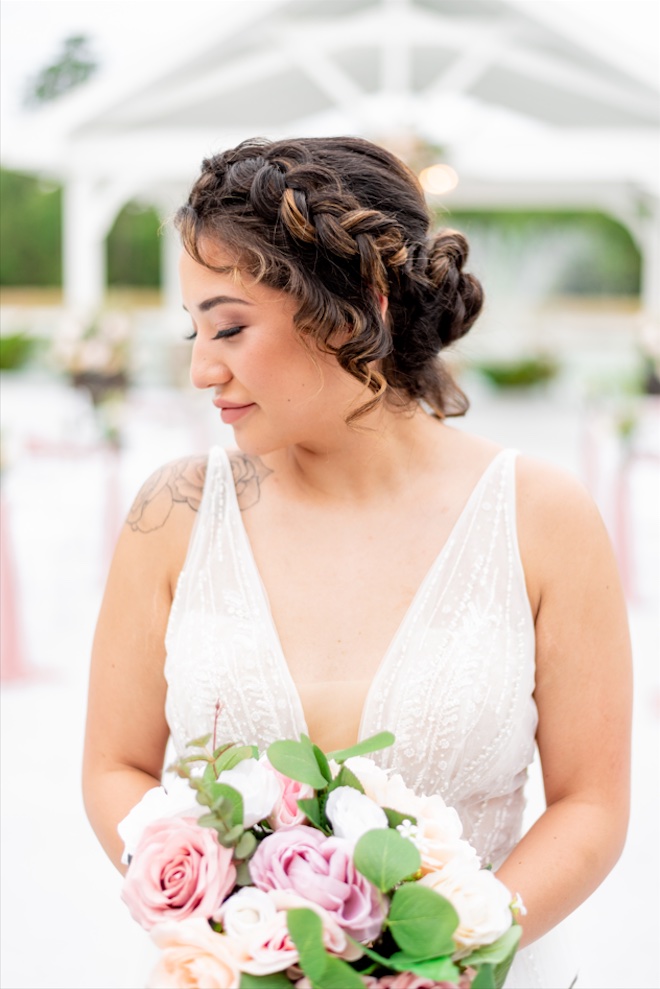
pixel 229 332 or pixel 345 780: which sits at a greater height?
pixel 229 332

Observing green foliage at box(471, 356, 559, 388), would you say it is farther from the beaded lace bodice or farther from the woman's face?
the woman's face

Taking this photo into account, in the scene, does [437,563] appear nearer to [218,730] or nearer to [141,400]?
[218,730]

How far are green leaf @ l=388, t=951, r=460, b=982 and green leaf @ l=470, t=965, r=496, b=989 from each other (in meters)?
0.02

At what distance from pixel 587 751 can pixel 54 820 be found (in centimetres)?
306

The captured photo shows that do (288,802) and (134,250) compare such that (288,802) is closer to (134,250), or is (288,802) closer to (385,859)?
(385,859)

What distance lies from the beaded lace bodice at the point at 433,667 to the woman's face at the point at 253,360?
0.81 ft

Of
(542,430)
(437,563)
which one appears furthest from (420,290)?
(542,430)

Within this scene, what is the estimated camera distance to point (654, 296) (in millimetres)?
17250

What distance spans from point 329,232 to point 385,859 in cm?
84

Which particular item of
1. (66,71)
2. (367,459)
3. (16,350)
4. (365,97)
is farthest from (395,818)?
(16,350)

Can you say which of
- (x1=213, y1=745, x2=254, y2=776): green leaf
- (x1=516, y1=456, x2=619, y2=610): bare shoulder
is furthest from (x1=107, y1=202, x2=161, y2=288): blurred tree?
(x1=213, y1=745, x2=254, y2=776): green leaf

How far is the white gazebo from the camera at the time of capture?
39.5ft

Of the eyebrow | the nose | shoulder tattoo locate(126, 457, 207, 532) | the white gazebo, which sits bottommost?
shoulder tattoo locate(126, 457, 207, 532)

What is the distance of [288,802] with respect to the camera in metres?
1.18
